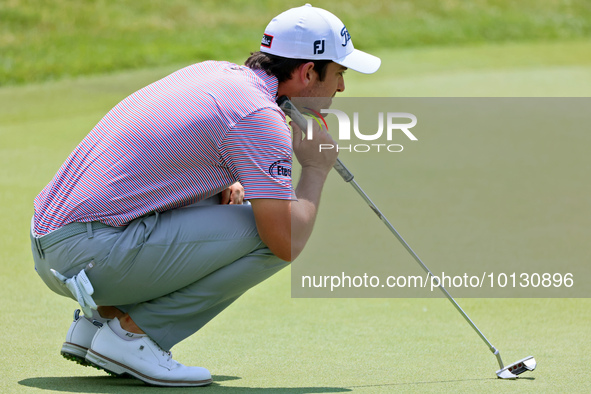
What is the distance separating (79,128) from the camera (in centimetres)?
648

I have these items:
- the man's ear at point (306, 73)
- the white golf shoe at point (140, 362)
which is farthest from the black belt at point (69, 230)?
the man's ear at point (306, 73)

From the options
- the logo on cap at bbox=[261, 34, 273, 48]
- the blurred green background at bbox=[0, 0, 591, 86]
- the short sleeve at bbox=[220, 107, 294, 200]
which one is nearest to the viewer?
the short sleeve at bbox=[220, 107, 294, 200]

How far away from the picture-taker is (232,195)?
252cm

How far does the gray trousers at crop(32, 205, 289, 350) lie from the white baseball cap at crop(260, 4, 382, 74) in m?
0.42

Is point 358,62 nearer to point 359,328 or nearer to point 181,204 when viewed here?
point 181,204

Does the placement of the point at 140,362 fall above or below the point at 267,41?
below

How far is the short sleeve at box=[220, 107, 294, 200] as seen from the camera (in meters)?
2.06

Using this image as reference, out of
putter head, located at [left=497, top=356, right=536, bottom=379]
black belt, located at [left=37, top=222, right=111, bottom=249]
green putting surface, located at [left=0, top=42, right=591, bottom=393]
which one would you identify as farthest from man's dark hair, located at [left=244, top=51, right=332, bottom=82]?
putter head, located at [left=497, top=356, right=536, bottom=379]

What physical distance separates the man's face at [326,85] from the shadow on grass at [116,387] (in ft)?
2.42

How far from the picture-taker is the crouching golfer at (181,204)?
2094 millimetres

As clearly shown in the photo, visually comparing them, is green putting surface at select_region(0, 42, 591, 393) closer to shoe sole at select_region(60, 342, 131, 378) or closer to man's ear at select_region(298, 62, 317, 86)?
shoe sole at select_region(60, 342, 131, 378)

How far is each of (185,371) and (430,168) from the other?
286cm

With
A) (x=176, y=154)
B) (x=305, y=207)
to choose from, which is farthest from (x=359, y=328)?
(x=176, y=154)

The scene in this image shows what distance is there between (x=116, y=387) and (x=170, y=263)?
328mm
